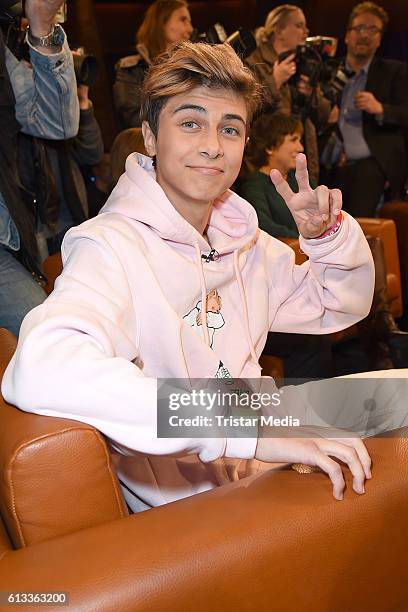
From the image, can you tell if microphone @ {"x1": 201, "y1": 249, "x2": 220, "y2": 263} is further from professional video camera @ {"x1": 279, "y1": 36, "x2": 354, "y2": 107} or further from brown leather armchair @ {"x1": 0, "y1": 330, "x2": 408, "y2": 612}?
professional video camera @ {"x1": 279, "y1": 36, "x2": 354, "y2": 107}

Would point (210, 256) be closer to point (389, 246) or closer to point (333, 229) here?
point (333, 229)

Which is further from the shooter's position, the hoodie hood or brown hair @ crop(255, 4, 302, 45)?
brown hair @ crop(255, 4, 302, 45)

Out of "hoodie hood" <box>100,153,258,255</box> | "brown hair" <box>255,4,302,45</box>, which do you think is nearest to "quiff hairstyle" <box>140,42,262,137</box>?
"hoodie hood" <box>100,153,258,255</box>

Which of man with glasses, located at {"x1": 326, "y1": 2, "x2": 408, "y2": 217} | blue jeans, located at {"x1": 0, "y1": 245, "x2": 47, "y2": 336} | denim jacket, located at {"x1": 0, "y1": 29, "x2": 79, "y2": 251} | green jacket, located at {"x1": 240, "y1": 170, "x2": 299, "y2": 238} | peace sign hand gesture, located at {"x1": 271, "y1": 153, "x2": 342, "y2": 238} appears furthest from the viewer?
man with glasses, located at {"x1": 326, "y1": 2, "x2": 408, "y2": 217}

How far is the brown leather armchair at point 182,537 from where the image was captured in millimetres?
1001

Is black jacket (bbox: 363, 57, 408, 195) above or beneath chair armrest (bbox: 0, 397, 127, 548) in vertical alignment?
beneath

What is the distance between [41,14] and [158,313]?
0.88 meters

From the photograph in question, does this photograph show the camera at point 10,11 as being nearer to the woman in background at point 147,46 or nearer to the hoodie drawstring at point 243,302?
the hoodie drawstring at point 243,302

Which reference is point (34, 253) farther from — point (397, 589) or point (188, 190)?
point (397, 589)

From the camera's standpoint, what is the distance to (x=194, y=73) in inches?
55.7

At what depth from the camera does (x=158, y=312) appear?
1345mm

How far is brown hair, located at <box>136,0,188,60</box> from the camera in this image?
3.12 m

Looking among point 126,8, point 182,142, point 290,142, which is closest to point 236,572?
point 182,142

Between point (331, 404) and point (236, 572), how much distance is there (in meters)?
0.50
